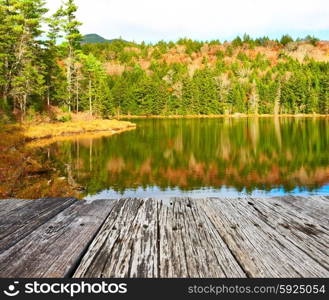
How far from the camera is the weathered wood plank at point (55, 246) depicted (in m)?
1.34

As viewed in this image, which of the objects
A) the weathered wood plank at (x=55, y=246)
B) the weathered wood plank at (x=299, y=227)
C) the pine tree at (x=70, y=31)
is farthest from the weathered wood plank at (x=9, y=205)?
the pine tree at (x=70, y=31)

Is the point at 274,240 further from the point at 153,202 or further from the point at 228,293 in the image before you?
the point at 153,202

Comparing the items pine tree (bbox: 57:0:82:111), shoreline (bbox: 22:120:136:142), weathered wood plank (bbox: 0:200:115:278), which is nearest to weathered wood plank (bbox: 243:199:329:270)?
weathered wood plank (bbox: 0:200:115:278)

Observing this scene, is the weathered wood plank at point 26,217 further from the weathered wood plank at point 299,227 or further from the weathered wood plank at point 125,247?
the weathered wood plank at point 299,227

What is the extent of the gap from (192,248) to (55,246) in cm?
66

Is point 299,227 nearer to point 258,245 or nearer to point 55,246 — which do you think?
point 258,245

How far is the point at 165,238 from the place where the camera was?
5.55ft

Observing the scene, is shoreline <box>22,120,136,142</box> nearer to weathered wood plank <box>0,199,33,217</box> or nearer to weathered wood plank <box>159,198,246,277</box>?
weathered wood plank <box>0,199,33,217</box>

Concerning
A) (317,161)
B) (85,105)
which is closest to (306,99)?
(85,105)

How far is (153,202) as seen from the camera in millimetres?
2426

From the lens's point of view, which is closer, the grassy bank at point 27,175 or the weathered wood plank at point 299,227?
the weathered wood plank at point 299,227

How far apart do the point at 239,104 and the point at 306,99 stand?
18769 mm

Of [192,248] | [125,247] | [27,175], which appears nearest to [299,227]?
[192,248]

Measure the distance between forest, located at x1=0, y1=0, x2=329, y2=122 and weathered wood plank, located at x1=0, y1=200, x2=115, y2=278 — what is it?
33.1 m
